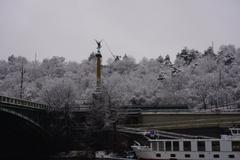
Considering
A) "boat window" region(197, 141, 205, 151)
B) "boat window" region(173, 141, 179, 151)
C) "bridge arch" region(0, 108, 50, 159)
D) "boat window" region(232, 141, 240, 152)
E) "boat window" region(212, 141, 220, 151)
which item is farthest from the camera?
"bridge arch" region(0, 108, 50, 159)

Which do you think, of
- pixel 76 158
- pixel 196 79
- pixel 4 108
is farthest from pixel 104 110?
pixel 196 79

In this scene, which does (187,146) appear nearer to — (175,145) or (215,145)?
(175,145)

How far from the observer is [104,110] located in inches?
2098

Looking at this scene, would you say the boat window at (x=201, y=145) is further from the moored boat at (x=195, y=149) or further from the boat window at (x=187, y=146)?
the boat window at (x=187, y=146)

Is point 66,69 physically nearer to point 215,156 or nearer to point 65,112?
point 65,112

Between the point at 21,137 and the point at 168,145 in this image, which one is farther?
the point at 21,137

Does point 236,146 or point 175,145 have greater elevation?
point 236,146

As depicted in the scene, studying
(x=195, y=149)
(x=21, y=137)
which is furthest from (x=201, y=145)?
(x=21, y=137)

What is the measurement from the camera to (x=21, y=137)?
4928cm

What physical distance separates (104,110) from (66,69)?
47.8 metres

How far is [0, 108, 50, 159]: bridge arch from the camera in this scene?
144 feet

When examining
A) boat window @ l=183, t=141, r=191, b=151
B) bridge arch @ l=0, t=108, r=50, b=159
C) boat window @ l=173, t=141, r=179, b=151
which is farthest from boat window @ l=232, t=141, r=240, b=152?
bridge arch @ l=0, t=108, r=50, b=159

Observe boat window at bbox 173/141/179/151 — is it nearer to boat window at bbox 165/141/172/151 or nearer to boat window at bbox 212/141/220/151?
boat window at bbox 165/141/172/151

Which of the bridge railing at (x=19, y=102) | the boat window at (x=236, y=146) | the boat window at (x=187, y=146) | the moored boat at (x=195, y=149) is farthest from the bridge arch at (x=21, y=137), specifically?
the boat window at (x=236, y=146)
